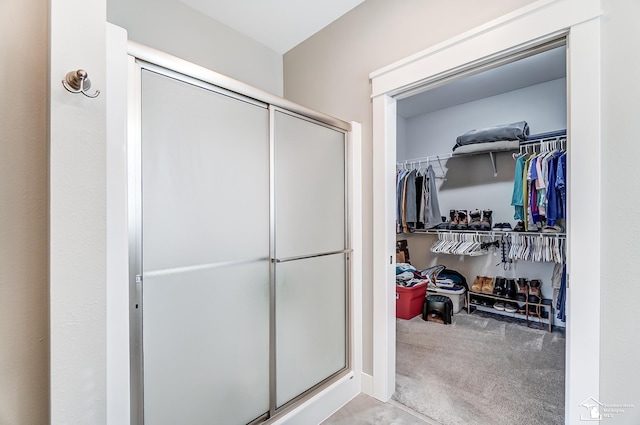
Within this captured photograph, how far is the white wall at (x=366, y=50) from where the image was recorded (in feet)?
5.22

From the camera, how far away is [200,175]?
126cm

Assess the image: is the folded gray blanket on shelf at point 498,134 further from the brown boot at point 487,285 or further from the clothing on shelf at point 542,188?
the brown boot at point 487,285

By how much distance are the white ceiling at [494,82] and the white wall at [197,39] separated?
1648mm

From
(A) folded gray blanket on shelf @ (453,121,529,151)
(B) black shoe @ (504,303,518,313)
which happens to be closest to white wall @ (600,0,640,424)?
(A) folded gray blanket on shelf @ (453,121,529,151)

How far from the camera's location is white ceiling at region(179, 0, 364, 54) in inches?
78.5

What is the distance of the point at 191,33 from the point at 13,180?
1.67 metres

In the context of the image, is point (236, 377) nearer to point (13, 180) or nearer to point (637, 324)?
point (13, 180)

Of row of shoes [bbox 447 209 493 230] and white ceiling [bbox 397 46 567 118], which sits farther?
row of shoes [bbox 447 209 493 230]

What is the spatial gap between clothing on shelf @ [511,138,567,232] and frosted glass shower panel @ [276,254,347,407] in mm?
1989

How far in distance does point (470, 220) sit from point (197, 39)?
11.2ft

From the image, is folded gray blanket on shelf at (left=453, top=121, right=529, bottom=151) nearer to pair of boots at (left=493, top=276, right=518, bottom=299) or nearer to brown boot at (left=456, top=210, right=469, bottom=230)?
brown boot at (left=456, top=210, right=469, bottom=230)

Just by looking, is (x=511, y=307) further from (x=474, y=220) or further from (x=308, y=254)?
(x=308, y=254)

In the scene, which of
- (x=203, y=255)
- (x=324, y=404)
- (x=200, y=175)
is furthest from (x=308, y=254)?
(x=324, y=404)

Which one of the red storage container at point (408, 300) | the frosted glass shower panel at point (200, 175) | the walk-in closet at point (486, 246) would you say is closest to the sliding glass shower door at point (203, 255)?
the frosted glass shower panel at point (200, 175)
